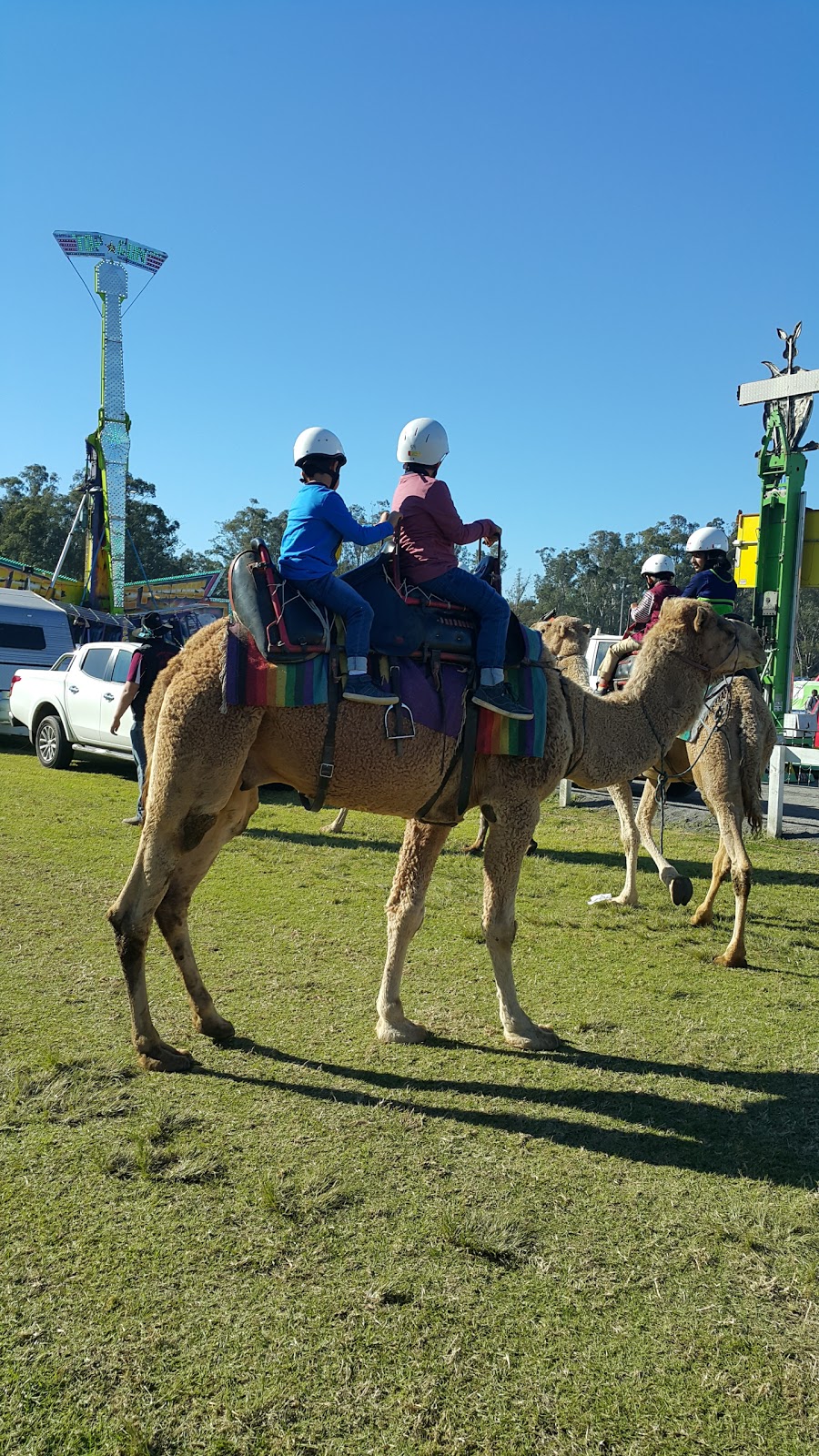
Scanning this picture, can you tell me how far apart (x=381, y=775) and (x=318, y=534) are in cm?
121

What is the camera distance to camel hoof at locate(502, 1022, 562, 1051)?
501 centimetres

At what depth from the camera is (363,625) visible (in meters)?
4.50

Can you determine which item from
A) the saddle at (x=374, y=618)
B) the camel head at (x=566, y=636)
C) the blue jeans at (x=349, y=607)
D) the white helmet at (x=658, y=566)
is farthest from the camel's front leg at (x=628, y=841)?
the blue jeans at (x=349, y=607)

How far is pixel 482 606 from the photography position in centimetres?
481

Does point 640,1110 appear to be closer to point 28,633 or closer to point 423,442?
point 423,442

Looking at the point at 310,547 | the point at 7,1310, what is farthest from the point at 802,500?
the point at 7,1310

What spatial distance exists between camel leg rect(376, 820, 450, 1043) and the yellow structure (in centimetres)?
927

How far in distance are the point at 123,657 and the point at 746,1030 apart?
11446 mm

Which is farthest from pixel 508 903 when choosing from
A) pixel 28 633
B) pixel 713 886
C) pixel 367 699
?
pixel 28 633

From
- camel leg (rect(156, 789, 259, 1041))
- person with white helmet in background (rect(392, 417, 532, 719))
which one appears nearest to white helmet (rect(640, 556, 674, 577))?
person with white helmet in background (rect(392, 417, 532, 719))

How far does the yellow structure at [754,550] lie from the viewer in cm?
1309

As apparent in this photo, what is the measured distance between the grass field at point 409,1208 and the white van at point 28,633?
13.8m

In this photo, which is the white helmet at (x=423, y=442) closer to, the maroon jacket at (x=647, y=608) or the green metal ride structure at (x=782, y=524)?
the maroon jacket at (x=647, y=608)

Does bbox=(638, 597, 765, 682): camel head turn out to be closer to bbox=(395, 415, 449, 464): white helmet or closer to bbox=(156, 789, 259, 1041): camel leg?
bbox=(395, 415, 449, 464): white helmet
